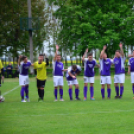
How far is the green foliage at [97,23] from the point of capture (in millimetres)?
38719

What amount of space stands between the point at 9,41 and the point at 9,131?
3583 cm

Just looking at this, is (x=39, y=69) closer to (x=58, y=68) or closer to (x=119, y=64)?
(x=58, y=68)

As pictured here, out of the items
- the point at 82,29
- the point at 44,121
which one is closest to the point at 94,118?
the point at 44,121

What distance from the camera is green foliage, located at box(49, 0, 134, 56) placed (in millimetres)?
38719

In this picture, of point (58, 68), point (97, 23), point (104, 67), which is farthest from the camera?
point (97, 23)

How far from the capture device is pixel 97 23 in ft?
130

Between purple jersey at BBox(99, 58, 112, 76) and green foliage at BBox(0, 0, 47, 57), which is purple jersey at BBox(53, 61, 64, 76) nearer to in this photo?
purple jersey at BBox(99, 58, 112, 76)

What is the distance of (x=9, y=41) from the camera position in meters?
41.8

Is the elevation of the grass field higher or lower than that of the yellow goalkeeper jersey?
lower

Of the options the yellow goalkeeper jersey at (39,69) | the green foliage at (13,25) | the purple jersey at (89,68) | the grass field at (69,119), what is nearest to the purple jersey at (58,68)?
the yellow goalkeeper jersey at (39,69)

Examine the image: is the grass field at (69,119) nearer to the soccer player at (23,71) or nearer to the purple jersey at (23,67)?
the soccer player at (23,71)

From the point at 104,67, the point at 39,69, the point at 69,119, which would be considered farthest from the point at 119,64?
the point at 69,119

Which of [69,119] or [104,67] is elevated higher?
[104,67]

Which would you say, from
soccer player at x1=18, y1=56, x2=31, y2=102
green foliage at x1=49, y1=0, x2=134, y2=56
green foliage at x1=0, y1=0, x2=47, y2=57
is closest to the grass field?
soccer player at x1=18, y1=56, x2=31, y2=102
